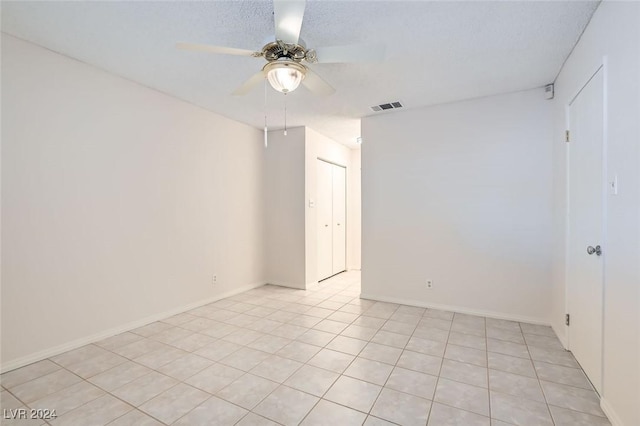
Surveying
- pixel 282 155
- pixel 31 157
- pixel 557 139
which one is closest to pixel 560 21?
pixel 557 139

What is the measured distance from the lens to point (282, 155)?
4.80m

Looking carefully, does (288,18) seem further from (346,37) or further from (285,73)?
(346,37)


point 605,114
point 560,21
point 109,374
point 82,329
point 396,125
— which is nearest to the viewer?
point 605,114

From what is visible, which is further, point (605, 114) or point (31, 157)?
point (31, 157)

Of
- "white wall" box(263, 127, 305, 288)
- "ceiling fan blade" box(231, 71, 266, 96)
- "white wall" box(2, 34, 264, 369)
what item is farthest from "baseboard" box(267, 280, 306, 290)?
"ceiling fan blade" box(231, 71, 266, 96)

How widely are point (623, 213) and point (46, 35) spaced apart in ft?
13.2

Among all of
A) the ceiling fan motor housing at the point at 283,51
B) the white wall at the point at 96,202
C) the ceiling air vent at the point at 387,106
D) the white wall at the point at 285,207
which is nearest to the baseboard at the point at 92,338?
the white wall at the point at 96,202

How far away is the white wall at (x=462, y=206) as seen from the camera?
3.18 metres

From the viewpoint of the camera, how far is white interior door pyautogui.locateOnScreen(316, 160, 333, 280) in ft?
16.6

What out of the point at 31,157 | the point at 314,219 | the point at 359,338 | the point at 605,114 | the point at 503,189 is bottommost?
the point at 359,338

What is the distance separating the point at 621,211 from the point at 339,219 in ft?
14.2

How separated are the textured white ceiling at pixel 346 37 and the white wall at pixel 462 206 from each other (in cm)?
43

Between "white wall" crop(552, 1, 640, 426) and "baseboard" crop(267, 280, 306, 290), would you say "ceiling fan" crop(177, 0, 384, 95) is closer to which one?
"white wall" crop(552, 1, 640, 426)

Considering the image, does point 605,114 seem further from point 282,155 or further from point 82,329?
point 82,329
